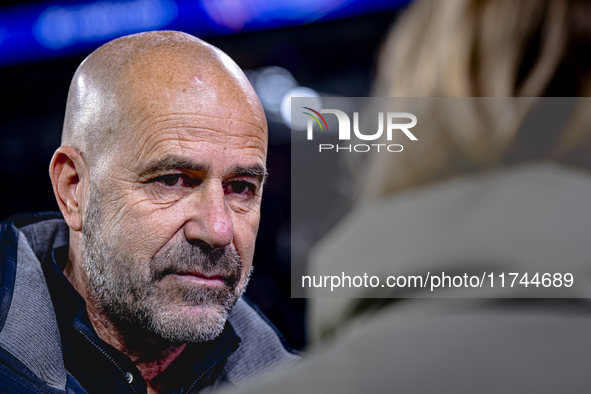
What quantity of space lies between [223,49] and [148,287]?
116 centimetres

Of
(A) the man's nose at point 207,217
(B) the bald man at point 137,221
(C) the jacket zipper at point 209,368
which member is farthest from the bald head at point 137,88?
(C) the jacket zipper at point 209,368

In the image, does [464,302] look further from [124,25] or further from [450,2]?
[124,25]

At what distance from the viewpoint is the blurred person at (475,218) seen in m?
0.34

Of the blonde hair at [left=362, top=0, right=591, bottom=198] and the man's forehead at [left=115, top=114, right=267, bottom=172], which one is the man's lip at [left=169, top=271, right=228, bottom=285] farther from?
the blonde hair at [left=362, top=0, right=591, bottom=198]

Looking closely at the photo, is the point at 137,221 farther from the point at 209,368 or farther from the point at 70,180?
the point at 209,368

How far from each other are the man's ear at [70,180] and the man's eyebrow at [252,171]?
191mm

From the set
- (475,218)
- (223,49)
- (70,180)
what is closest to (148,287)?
(70,180)

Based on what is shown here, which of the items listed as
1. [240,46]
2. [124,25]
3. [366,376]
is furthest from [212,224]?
[240,46]

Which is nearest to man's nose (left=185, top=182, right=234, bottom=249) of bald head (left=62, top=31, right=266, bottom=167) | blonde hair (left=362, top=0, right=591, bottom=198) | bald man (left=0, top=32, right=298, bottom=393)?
bald man (left=0, top=32, right=298, bottom=393)

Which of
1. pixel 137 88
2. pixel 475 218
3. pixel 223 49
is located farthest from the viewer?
pixel 223 49

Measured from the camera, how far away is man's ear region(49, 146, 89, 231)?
62 cm

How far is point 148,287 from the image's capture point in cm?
63

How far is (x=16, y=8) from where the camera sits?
69.2 inches

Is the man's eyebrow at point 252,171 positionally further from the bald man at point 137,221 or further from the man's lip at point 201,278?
the man's lip at point 201,278
